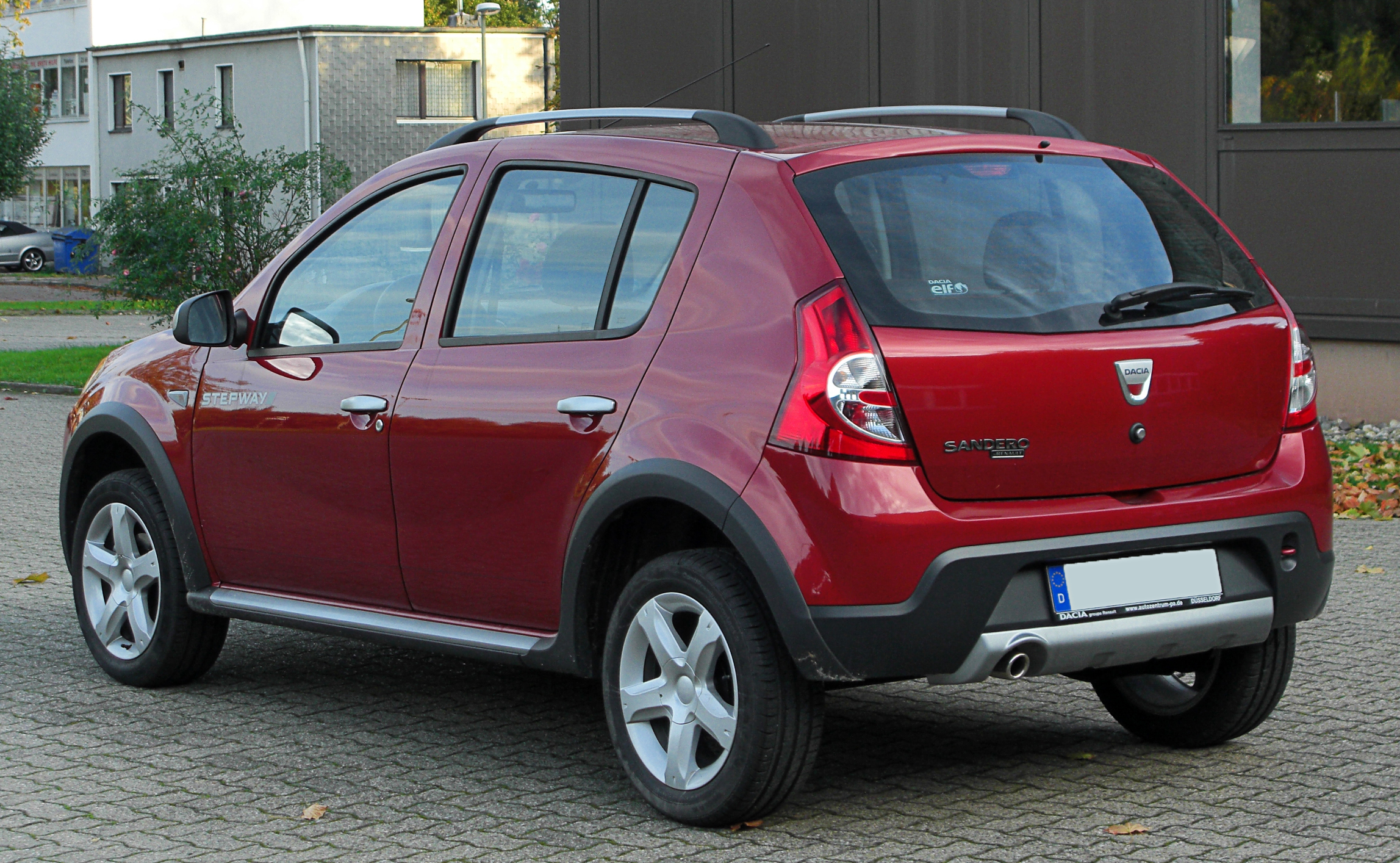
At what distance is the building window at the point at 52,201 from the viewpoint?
59844 mm

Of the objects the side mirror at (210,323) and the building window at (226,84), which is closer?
the side mirror at (210,323)

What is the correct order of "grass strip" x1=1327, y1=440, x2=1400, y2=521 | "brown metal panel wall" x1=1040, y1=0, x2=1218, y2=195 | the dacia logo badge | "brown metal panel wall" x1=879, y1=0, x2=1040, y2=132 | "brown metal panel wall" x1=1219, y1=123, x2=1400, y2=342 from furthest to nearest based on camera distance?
"brown metal panel wall" x1=879, y1=0, x2=1040, y2=132 → "brown metal panel wall" x1=1040, y1=0, x2=1218, y2=195 → "brown metal panel wall" x1=1219, y1=123, x2=1400, y2=342 → "grass strip" x1=1327, y1=440, x2=1400, y2=521 → the dacia logo badge

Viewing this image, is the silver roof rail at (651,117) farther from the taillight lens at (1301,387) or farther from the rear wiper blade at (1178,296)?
the taillight lens at (1301,387)

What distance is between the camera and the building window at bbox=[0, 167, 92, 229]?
59.8 m

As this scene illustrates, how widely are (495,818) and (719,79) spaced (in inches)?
572

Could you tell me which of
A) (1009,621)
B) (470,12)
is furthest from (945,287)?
(470,12)

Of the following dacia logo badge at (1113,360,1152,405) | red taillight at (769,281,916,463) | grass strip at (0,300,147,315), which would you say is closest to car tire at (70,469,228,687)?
red taillight at (769,281,916,463)

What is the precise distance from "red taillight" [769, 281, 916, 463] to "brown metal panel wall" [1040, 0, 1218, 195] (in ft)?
34.7

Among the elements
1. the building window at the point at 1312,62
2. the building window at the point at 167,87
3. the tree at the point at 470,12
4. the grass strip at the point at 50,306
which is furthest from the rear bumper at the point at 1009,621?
the tree at the point at 470,12

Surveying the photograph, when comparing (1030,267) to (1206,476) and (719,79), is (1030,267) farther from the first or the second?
(719,79)

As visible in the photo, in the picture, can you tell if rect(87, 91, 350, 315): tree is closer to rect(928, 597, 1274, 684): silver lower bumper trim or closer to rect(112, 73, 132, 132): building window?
rect(928, 597, 1274, 684): silver lower bumper trim

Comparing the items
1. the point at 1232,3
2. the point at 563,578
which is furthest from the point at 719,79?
the point at 563,578

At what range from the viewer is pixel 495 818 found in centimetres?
468

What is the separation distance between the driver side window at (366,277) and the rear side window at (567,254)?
269mm
